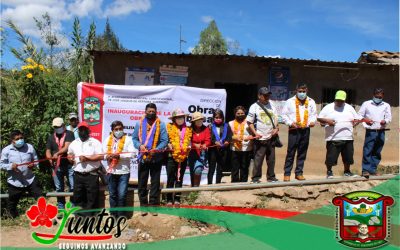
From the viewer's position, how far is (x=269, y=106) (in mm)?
7156

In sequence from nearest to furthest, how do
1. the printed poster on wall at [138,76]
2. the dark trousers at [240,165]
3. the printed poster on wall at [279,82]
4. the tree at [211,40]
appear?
1. the dark trousers at [240,165]
2. the printed poster on wall at [138,76]
3. the printed poster on wall at [279,82]
4. the tree at [211,40]

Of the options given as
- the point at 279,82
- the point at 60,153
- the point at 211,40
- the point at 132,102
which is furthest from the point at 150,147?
the point at 211,40

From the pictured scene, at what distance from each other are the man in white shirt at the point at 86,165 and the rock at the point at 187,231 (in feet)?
4.78

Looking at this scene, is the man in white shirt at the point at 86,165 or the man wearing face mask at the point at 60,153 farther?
the man wearing face mask at the point at 60,153

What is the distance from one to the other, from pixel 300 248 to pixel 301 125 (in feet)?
7.40

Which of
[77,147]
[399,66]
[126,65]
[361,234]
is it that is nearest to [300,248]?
[361,234]

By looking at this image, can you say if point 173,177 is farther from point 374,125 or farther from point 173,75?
point 374,125

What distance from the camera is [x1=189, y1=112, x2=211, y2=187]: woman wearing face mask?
A: 6.94 m

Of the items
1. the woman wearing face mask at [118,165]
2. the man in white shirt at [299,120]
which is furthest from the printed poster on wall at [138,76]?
the man in white shirt at [299,120]

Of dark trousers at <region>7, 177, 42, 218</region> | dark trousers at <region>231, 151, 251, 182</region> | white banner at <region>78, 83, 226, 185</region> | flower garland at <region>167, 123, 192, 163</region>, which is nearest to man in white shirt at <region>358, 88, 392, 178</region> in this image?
dark trousers at <region>231, 151, 251, 182</region>

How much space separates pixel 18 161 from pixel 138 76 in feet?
12.1

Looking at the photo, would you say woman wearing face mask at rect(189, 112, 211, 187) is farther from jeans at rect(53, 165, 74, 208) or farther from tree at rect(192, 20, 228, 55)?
tree at rect(192, 20, 228, 55)

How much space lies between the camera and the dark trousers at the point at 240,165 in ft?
23.8

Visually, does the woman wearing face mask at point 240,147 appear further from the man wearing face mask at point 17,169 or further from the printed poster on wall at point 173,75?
the man wearing face mask at point 17,169
